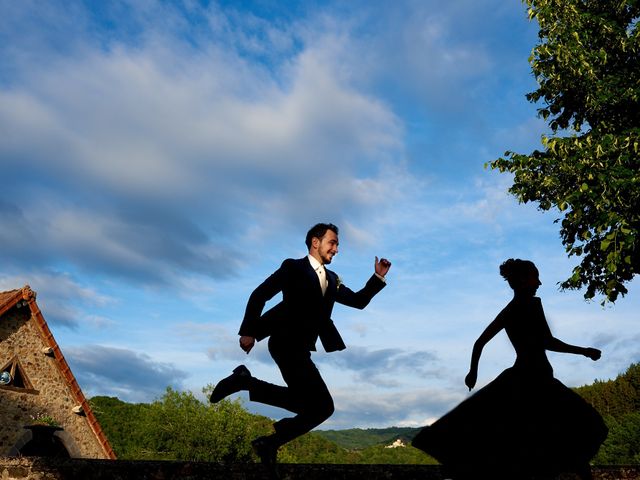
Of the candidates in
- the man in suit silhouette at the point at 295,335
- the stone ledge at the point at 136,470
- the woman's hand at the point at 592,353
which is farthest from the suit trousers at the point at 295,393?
the woman's hand at the point at 592,353

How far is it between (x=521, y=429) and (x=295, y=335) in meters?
1.85

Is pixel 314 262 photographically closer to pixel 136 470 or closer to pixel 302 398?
pixel 302 398

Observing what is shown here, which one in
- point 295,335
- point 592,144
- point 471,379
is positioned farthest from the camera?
point 592,144

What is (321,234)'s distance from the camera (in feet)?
16.4

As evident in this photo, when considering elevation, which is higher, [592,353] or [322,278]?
[322,278]

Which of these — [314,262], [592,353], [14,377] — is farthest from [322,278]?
→ [14,377]

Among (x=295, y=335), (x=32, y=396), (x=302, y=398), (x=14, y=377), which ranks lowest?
(x=302, y=398)

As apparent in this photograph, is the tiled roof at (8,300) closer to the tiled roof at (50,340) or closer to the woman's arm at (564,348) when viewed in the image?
the tiled roof at (50,340)

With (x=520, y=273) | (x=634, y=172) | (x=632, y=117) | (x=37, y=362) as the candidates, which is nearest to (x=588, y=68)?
(x=632, y=117)

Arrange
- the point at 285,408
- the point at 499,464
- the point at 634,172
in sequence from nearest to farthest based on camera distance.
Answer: the point at 499,464, the point at 285,408, the point at 634,172

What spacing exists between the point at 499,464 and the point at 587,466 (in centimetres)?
87

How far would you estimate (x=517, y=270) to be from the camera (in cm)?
495

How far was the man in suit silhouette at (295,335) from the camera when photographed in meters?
4.55

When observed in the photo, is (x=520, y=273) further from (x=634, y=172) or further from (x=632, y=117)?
(x=632, y=117)
